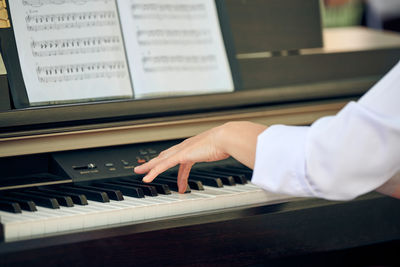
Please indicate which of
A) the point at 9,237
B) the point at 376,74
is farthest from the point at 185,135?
the point at 376,74

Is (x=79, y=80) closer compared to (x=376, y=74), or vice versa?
(x=79, y=80)

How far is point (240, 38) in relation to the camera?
6.44ft

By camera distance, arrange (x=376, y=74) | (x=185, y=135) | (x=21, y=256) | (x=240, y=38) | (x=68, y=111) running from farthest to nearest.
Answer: (x=376, y=74)
(x=240, y=38)
(x=185, y=135)
(x=68, y=111)
(x=21, y=256)

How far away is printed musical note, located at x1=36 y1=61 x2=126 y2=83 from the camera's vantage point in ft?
5.11

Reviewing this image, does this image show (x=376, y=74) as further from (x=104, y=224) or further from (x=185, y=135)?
(x=104, y=224)

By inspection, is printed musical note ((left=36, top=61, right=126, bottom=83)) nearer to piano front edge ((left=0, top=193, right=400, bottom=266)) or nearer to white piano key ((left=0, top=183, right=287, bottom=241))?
white piano key ((left=0, top=183, right=287, bottom=241))

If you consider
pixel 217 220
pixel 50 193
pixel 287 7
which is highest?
pixel 287 7

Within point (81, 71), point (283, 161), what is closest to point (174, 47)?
point (81, 71)

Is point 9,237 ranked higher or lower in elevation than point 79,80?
lower

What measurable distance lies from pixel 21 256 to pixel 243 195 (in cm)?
53

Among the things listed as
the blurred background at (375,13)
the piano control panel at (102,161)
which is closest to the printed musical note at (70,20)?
the piano control panel at (102,161)

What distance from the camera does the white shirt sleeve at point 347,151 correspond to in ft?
3.51

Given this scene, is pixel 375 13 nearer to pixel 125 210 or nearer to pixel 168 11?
pixel 168 11

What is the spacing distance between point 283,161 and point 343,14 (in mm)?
5311
